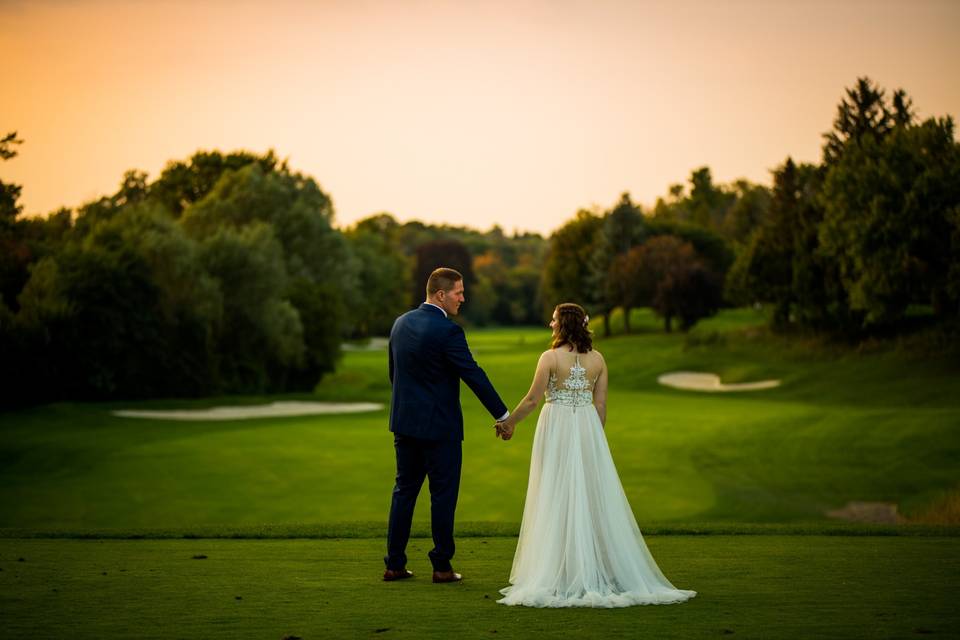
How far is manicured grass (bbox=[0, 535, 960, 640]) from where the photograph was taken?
6621 mm

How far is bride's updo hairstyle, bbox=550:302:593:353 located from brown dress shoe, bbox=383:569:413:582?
7.56ft

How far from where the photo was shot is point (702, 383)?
4975cm

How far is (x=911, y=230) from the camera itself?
46.9m

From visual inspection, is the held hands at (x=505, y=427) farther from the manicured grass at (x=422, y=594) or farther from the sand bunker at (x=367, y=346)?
the sand bunker at (x=367, y=346)

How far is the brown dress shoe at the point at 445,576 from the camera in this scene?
8602 millimetres

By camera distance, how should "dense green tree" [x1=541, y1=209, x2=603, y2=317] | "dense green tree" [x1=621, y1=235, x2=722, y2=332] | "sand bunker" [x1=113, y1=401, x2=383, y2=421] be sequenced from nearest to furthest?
1. "sand bunker" [x1=113, y1=401, x2=383, y2=421]
2. "dense green tree" [x1=621, y1=235, x2=722, y2=332]
3. "dense green tree" [x1=541, y1=209, x2=603, y2=317]

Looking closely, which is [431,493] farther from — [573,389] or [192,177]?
[192,177]

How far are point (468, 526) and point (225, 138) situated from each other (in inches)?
2578

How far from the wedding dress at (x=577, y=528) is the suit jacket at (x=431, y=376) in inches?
23.0

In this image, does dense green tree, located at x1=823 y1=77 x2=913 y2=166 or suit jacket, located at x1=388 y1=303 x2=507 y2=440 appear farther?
dense green tree, located at x1=823 y1=77 x2=913 y2=166

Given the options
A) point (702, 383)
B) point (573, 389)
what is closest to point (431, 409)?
point (573, 389)

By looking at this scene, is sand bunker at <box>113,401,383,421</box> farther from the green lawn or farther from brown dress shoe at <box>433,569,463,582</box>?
brown dress shoe at <box>433,569,463,582</box>

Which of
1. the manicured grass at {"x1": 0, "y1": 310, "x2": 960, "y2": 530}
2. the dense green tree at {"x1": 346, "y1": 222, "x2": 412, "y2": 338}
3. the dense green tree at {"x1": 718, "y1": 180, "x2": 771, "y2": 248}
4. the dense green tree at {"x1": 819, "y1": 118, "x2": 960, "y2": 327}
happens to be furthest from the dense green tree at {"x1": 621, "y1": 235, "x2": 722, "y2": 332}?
the manicured grass at {"x1": 0, "y1": 310, "x2": 960, "y2": 530}

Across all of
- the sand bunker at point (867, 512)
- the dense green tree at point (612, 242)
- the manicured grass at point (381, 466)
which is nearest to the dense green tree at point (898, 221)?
the manicured grass at point (381, 466)
